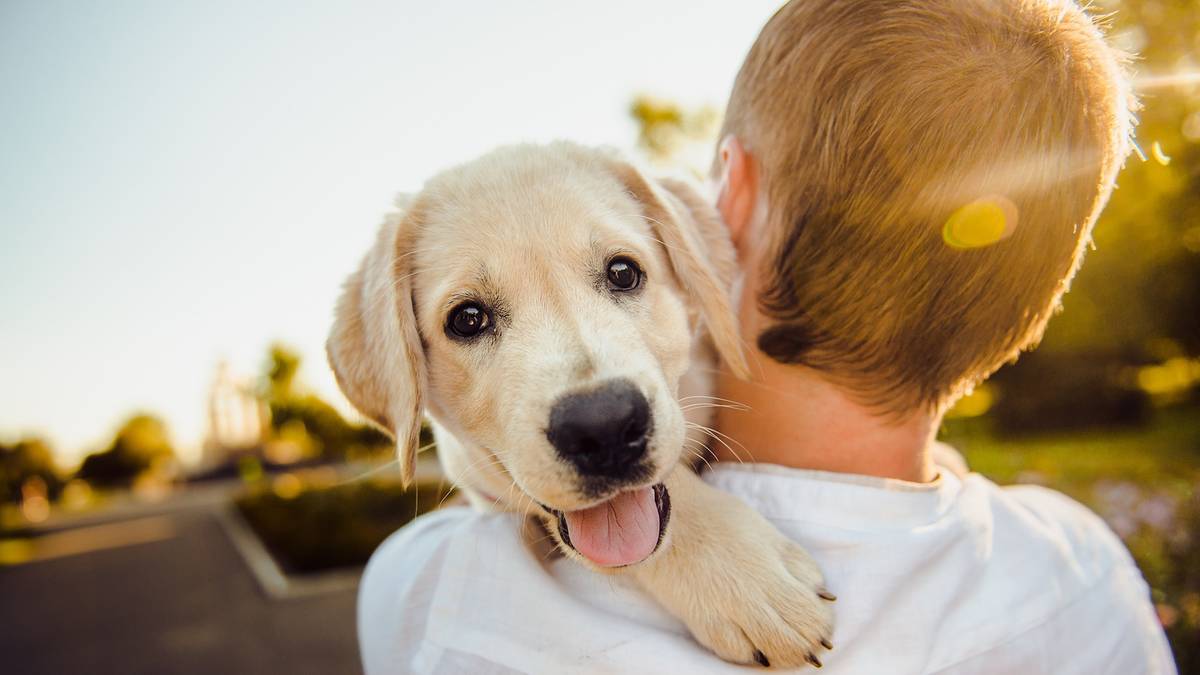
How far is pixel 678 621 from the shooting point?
2.08m

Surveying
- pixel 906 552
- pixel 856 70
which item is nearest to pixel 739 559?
pixel 906 552

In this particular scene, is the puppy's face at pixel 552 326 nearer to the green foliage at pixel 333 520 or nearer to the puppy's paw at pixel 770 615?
the puppy's paw at pixel 770 615

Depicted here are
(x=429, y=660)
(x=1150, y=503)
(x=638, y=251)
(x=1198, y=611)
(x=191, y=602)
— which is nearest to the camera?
(x=429, y=660)

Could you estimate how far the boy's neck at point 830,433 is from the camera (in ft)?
7.55

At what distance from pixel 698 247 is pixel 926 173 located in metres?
0.79

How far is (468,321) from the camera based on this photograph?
263 cm

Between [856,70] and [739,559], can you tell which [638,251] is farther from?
[739,559]

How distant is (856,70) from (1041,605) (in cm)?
147

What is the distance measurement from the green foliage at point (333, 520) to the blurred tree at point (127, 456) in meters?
36.0

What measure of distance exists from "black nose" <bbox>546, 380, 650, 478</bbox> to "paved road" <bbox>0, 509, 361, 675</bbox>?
8.48 metres

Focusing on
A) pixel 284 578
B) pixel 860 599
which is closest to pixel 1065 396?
pixel 284 578

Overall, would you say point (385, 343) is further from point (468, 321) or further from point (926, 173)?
point (926, 173)

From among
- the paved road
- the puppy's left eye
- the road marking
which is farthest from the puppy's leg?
the road marking

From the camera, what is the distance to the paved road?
9.97 metres
